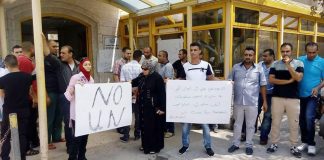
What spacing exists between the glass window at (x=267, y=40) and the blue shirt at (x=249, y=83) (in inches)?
111

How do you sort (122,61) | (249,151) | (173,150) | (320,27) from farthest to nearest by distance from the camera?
(320,27) < (122,61) < (173,150) < (249,151)

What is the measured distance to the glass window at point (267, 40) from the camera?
6941 millimetres

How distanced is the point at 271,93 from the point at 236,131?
3.42 feet

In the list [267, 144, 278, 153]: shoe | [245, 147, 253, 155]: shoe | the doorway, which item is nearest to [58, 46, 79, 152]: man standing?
[245, 147, 253, 155]: shoe

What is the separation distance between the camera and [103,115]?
158 inches

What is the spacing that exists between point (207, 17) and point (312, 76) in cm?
280

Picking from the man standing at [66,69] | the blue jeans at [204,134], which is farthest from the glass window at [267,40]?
the man standing at [66,69]

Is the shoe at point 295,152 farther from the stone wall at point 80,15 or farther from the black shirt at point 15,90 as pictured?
the stone wall at point 80,15

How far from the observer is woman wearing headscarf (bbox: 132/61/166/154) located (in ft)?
14.7

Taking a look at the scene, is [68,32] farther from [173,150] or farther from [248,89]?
[248,89]

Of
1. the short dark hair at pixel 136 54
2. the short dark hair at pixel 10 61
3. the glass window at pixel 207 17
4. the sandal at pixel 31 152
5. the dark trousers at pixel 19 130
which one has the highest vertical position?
the glass window at pixel 207 17

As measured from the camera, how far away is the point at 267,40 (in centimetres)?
719

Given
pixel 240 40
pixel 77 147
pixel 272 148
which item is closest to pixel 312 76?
pixel 272 148

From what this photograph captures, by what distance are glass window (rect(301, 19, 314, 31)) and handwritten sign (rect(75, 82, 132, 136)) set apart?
264 inches
